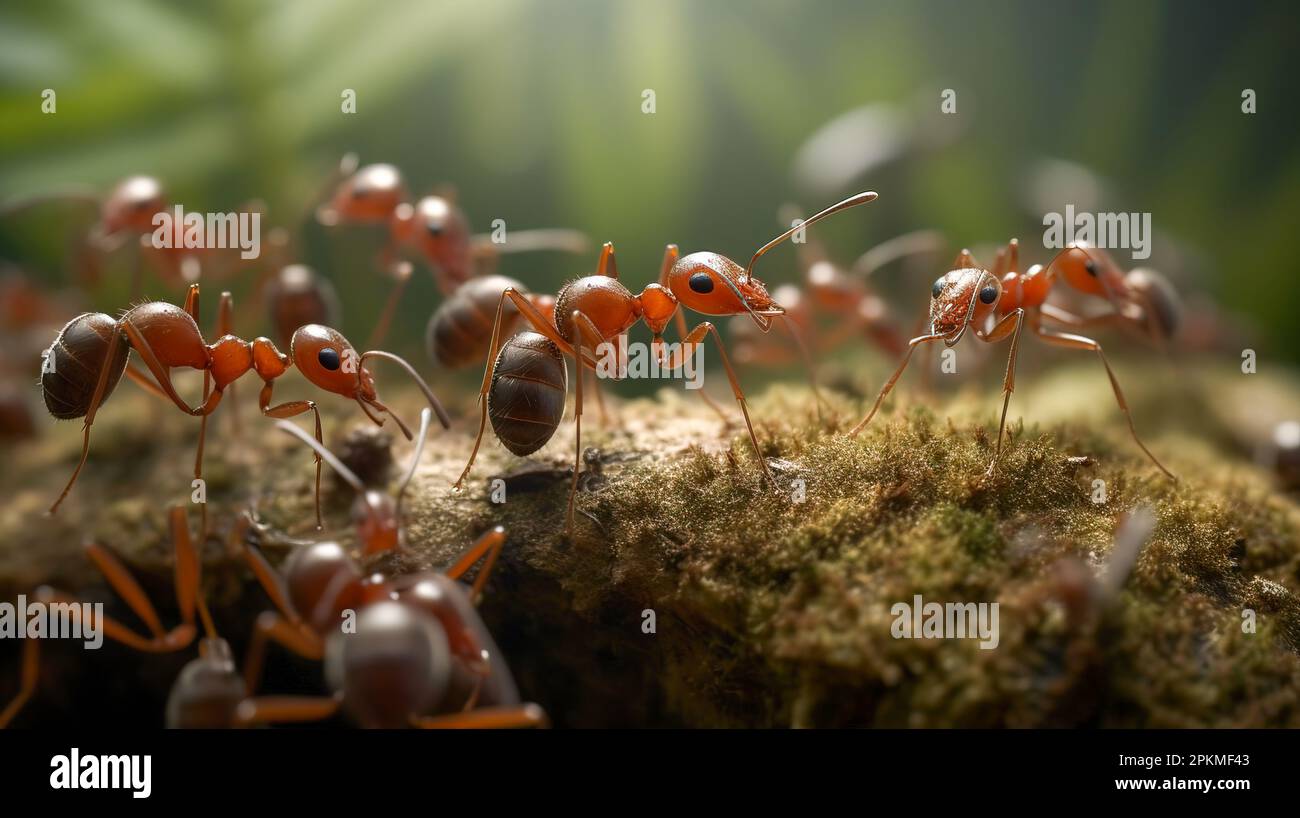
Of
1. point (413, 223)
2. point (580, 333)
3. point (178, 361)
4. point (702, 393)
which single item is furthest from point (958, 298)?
point (178, 361)

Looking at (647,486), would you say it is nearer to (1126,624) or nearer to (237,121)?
(1126,624)

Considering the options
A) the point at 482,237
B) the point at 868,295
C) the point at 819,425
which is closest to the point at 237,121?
the point at 482,237

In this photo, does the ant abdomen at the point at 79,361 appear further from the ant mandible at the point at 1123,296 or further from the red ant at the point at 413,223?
the ant mandible at the point at 1123,296

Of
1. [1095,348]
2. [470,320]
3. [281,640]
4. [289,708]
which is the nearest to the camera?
[289,708]

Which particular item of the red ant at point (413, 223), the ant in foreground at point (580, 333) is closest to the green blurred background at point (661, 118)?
the red ant at point (413, 223)

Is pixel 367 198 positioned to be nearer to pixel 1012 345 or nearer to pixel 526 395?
pixel 526 395

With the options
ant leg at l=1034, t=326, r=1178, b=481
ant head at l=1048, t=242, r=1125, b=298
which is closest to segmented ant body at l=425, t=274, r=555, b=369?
ant leg at l=1034, t=326, r=1178, b=481
